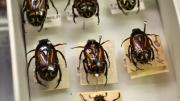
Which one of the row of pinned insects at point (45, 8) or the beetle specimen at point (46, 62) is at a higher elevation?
the row of pinned insects at point (45, 8)

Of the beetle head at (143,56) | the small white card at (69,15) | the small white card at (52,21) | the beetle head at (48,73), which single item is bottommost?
the beetle head at (48,73)

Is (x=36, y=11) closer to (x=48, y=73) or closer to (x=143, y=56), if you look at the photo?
(x=48, y=73)

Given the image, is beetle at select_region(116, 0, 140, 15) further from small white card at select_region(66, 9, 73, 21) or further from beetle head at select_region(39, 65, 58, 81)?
beetle head at select_region(39, 65, 58, 81)

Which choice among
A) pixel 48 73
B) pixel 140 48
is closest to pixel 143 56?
pixel 140 48

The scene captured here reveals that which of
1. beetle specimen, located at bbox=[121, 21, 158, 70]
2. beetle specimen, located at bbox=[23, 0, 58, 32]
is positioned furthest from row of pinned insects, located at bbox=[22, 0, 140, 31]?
beetle specimen, located at bbox=[121, 21, 158, 70]

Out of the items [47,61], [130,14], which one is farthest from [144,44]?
[47,61]

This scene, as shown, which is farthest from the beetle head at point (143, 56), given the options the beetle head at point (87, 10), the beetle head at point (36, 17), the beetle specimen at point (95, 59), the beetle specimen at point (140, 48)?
the beetle head at point (36, 17)

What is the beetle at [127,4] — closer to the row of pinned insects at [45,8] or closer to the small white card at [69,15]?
the row of pinned insects at [45,8]
